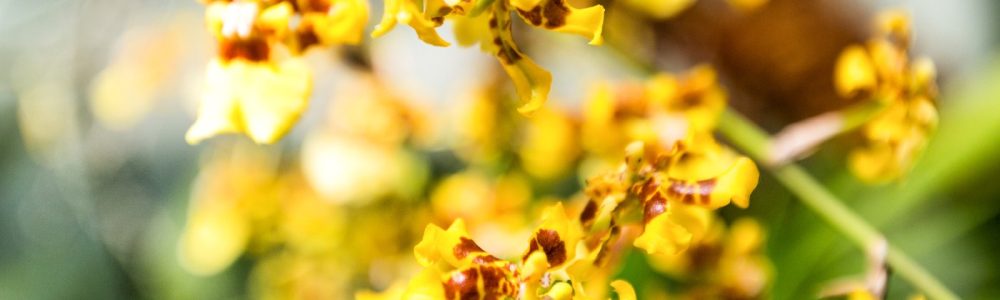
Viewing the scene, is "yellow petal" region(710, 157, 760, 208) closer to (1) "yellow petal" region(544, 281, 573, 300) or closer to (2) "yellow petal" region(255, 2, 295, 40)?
(1) "yellow petal" region(544, 281, 573, 300)

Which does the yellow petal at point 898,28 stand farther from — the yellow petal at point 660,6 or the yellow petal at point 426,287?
the yellow petal at point 426,287

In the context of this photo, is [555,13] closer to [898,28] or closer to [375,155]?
[898,28]

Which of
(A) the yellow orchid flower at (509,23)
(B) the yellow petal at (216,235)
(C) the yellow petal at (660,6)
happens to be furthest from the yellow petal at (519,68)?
(B) the yellow petal at (216,235)

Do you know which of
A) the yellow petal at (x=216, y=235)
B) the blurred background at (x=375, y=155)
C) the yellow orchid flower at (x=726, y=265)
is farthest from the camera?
the yellow petal at (x=216, y=235)

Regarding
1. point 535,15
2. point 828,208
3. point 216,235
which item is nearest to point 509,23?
point 535,15

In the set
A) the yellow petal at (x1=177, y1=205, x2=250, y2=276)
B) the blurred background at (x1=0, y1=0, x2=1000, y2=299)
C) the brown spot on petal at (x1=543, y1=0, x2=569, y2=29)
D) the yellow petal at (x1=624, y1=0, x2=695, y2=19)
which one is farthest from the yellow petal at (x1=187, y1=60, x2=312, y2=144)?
the yellow petal at (x1=177, y1=205, x2=250, y2=276)

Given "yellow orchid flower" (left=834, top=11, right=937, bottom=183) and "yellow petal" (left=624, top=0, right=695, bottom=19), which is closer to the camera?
"yellow orchid flower" (left=834, top=11, right=937, bottom=183)

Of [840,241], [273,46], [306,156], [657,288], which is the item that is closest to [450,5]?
[273,46]
